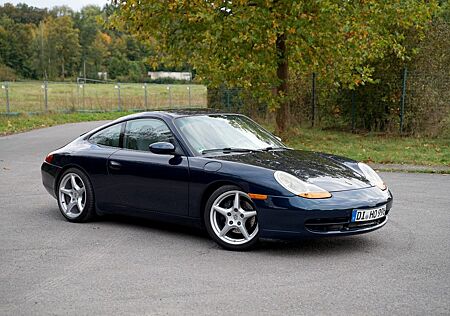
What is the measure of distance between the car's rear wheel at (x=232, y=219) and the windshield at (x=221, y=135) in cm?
67

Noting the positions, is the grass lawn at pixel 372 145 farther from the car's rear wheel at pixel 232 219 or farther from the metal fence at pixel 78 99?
the metal fence at pixel 78 99

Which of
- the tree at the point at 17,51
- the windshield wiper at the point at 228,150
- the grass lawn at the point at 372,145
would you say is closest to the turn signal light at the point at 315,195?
the windshield wiper at the point at 228,150

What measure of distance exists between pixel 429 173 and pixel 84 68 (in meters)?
76.0

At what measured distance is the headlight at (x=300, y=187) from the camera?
245 inches

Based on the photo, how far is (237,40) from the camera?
1730cm

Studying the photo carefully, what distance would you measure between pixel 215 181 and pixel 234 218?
423 millimetres

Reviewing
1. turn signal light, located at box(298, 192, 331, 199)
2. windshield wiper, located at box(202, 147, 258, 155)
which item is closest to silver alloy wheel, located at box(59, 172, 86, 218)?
windshield wiper, located at box(202, 147, 258, 155)

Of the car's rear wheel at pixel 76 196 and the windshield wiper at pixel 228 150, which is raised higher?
the windshield wiper at pixel 228 150

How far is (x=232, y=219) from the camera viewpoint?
21.5ft

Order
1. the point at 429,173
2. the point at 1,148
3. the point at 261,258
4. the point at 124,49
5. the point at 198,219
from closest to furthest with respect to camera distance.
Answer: the point at 261,258 < the point at 198,219 < the point at 429,173 < the point at 1,148 < the point at 124,49

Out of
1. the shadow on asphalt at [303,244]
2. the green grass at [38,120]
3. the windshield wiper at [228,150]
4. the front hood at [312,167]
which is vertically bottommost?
the green grass at [38,120]

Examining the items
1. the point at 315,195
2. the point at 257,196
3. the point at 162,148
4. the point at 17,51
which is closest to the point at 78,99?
the point at 162,148

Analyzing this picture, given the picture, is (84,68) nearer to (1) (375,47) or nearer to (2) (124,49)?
(2) (124,49)

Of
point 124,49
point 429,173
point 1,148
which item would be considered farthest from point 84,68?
point 429,173
